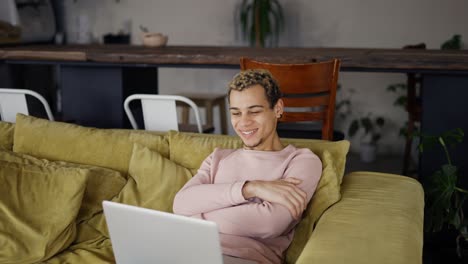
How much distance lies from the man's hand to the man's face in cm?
18

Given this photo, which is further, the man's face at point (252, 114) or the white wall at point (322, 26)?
the white wall at point (322, 26)

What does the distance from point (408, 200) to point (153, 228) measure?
0.97 m

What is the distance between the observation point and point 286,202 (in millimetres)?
1854

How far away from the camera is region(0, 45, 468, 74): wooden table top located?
2990mm

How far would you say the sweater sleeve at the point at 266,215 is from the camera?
6.14 ft

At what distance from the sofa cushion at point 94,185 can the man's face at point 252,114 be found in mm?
647

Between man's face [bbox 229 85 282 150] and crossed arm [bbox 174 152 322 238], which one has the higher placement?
man's face [bbox 229 85 282 150]

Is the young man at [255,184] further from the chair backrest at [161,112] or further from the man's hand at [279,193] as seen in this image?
the chair backrest at [161,112]

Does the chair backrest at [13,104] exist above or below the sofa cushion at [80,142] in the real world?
above

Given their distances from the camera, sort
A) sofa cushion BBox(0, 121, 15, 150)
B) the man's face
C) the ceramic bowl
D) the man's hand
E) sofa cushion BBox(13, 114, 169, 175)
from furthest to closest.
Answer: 1. the ceramic bowl
2. sofa cushion BBox(0, 121, 15, 150)
3. sofa cushion BBox(13, 114, 169, 175)
4. the man's face
5. the man's hand

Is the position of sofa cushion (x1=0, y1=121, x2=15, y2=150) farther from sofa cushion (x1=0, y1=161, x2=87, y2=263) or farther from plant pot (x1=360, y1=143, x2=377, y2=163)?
plant pot (x1=360, y1=143, x2=377, y2=163)

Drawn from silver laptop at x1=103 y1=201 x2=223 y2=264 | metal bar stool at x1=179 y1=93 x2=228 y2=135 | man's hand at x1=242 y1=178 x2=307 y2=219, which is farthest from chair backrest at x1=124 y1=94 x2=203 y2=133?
metal bar stool at x1=179 y1=93 x2=228 y2=135

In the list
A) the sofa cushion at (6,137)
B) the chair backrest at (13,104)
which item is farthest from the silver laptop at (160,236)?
the chair backrest at (13,104)

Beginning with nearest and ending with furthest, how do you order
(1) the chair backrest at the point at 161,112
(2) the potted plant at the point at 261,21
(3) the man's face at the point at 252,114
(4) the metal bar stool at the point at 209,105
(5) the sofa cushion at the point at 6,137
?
(3) the man's face at the point at 252,114, (5) the sofa cushion at the point at 6,137, (1) the chair backrest at the point at 161,112, (4) the metal bar stool at the point at 209,105, (2) the potted plant at the point at 261,21
